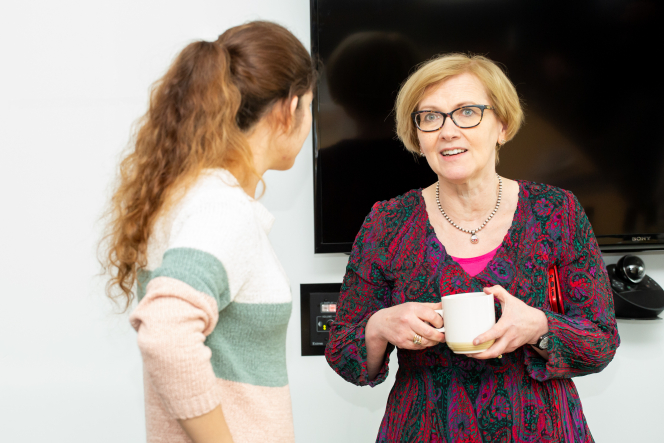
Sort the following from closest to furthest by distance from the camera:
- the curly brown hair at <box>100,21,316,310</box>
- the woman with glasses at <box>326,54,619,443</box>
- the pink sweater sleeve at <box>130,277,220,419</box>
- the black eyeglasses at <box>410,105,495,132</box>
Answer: the pink sweater sleeve at <box>130,277,220,419</box> < the curly brown hair at <box>100,21,316,310</box> < the woman with glasses at <box>326,54,619,443</box> < the black eyeglasses at <box>410,105,495,132</box>

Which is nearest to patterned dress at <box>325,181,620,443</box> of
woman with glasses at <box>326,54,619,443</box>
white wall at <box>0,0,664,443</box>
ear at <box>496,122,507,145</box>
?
woman with glasses at <box>326,54,619,443</box>

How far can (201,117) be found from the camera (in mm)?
674

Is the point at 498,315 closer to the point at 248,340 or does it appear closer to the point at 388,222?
the point at 388,222

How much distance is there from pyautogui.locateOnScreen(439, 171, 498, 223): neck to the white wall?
0.75 metres

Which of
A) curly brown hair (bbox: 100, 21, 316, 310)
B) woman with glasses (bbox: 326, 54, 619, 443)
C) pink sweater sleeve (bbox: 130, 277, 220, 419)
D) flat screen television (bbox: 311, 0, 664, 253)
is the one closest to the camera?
pink sweater sleeve (bbox: 130, 277, 220, 419)

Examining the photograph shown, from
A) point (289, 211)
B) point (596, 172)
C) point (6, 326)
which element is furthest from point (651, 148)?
point (6, 326)

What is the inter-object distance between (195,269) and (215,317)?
0.06 meters

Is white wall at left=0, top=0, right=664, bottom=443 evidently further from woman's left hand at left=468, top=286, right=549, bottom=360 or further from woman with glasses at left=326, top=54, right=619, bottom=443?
woman's left hand at left=468, top=286, right=549, bottom=360

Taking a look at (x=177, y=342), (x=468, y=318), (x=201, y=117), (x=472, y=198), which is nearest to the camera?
(x=177, y=342)

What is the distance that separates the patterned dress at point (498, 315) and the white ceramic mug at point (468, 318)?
18 cm

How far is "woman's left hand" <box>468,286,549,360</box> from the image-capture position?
0.87 meters

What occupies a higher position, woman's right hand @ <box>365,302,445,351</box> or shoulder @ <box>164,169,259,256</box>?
shoulder @ <box>164,169,259,256</box>

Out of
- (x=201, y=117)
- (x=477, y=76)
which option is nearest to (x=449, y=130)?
(x=477, y=76)

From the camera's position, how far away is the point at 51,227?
4.88ft
